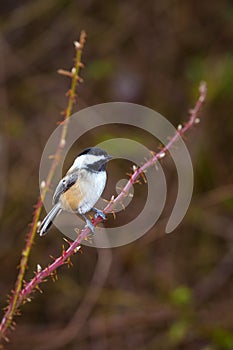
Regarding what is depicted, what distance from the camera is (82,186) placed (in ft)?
5.37

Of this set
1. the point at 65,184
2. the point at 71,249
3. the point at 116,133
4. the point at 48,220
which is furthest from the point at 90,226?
the point at 116,133

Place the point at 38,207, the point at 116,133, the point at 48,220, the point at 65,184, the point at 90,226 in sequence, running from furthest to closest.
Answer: the point at 116,133
the point at 65,184
the point at 48,220
the point at 90,226
the point at 38,207

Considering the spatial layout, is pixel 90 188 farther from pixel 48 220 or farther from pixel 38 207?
pixel 38 207

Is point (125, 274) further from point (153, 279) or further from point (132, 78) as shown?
point (132, 78)

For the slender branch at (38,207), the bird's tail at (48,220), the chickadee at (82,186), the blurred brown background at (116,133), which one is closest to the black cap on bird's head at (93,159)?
the chickadee at (82,186)

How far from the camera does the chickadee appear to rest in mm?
1559

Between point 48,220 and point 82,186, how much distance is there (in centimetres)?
14

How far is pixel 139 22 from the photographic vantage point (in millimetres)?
5062

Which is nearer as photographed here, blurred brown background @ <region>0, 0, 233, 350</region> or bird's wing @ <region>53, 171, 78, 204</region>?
bird's wing @ <region>53, 171, 78, 204</region>

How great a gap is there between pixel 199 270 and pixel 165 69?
1.74 meters

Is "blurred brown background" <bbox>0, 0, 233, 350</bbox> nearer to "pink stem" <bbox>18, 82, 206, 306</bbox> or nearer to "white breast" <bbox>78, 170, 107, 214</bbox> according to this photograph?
"white breast" <bbox>78, 170, 107, 214</bbox>

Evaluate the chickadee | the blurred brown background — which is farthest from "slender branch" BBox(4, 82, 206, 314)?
the blurred brown background

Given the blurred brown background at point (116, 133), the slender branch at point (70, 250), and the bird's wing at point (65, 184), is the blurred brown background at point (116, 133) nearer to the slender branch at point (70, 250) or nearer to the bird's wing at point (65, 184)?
the bird's wing at point (65, 184)

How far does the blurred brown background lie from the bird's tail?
2.34m
